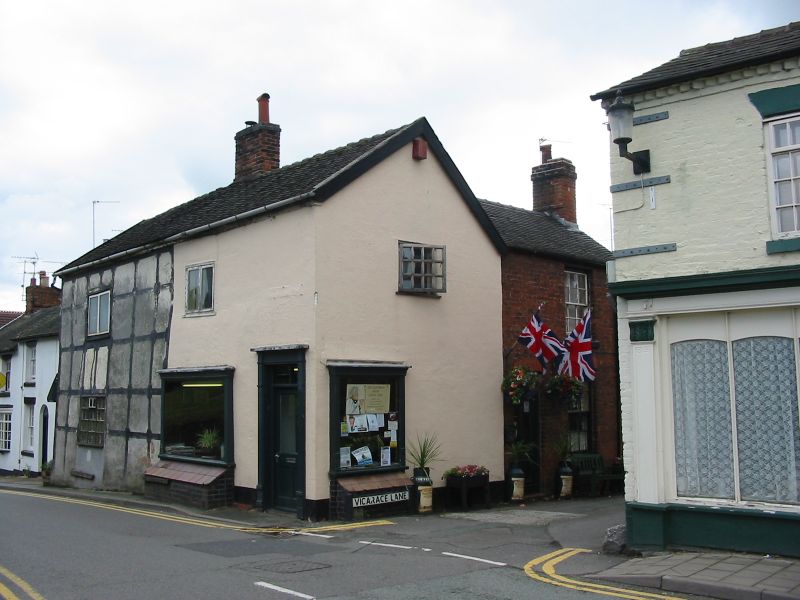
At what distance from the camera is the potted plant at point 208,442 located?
52.4ft

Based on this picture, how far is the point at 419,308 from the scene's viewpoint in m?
15.6

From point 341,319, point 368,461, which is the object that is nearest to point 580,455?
point 368,461

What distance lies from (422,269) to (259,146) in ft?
20.4

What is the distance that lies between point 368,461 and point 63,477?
11369 mm

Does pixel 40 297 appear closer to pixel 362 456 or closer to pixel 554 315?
pixel 554 315

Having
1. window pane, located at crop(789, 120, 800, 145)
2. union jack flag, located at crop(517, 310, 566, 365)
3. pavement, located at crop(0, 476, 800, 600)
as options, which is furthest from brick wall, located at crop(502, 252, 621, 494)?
window pane, located at crop(789, 120, 800, 145)

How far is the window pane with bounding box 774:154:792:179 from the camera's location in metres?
9.50

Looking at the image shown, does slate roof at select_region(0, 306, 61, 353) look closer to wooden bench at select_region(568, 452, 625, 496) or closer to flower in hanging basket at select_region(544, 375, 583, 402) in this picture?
flower in hanging basket at select_region(544, 375, 583, 402)

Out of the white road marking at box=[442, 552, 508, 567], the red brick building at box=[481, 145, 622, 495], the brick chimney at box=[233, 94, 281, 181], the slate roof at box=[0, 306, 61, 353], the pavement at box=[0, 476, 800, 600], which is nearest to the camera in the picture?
the pavement at box=[0, 476, 800, 600]

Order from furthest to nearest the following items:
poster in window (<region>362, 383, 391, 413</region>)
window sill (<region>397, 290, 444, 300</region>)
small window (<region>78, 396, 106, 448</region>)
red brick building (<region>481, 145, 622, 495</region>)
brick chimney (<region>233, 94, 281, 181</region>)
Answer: small window (<region>78, 396, 106, 448</region>), brick chimney (<region>233, 94, 281, 181</region>), red brick building (<region>481, 145, 622, 495</region>), window sill (<region>397, 290, 444, 300</region>), poster in window (<region>362, 383, 391, 413</region>)

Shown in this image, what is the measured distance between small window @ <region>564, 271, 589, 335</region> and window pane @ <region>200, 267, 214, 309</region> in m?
8.36

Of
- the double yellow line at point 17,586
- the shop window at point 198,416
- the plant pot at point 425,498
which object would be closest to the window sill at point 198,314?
the shop window at point 198,416

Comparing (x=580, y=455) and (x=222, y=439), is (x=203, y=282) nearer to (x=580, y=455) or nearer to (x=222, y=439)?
(x=222, y=439)

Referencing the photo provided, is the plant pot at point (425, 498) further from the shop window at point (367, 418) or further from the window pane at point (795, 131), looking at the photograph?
the window pane at point (795, 131)
